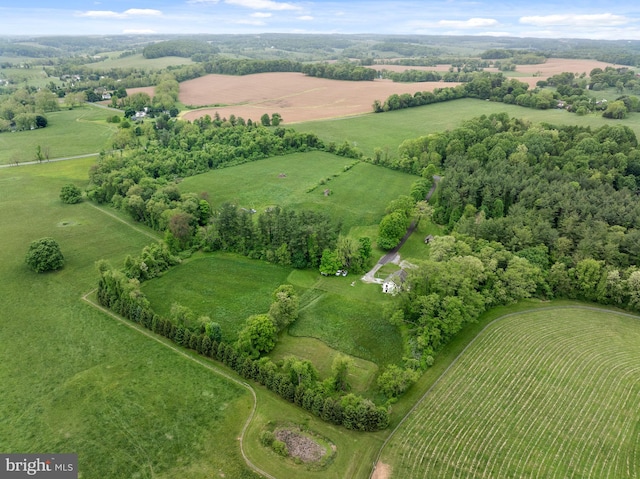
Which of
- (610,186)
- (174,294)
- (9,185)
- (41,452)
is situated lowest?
(41,452)

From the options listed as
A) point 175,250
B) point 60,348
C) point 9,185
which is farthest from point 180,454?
point 9,185

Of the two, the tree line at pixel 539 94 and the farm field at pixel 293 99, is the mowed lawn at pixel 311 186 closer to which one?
the farm field at pixel 293 99

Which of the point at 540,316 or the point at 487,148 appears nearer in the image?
the point at 540,316

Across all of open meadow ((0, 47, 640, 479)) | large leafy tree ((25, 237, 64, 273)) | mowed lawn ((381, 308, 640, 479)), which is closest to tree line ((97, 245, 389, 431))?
open meadow ((0, 47, 640, 479))

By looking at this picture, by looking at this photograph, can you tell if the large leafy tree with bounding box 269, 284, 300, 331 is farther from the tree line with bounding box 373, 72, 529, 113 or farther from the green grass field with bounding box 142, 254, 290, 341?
the tree line with bounding box 373, 72, 529, 113

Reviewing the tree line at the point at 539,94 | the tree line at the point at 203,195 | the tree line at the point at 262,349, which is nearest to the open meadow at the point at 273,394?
the tree line at the point at 262,349

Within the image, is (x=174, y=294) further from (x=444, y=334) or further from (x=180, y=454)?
(x=444, y=334)
